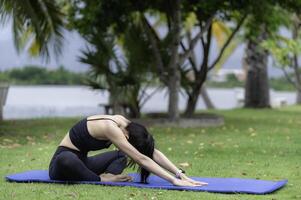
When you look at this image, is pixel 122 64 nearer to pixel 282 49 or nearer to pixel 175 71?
pixel 175 71

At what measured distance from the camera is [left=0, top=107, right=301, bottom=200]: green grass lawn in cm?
699

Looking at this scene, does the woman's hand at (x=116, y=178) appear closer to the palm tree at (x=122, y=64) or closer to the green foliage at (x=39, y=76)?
the palm tree at (x=122, y=64)

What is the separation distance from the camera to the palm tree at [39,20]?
13.9 meters

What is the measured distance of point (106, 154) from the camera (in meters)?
8.09

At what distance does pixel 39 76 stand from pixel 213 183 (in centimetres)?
2815

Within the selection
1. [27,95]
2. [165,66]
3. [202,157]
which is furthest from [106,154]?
[27,95]

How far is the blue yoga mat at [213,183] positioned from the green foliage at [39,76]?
25498 mm

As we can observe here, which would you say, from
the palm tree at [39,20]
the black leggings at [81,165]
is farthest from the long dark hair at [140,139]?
the palm tree at [39,20]

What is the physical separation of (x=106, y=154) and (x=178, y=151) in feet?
10.0

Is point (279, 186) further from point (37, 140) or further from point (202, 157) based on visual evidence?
point (37, 140)

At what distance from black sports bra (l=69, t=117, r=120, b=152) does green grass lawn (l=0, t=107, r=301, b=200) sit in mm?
479

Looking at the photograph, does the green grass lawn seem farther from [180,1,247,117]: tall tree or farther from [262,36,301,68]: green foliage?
[262,36,301,68]: green foliage

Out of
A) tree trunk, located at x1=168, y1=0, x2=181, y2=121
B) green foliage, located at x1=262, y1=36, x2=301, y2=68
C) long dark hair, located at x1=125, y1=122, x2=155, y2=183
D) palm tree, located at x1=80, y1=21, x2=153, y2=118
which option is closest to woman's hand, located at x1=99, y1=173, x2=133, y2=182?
long dark hair, located at x1=125, y1=122, x2=155, y2=183

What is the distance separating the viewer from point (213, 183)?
766 centimetres
